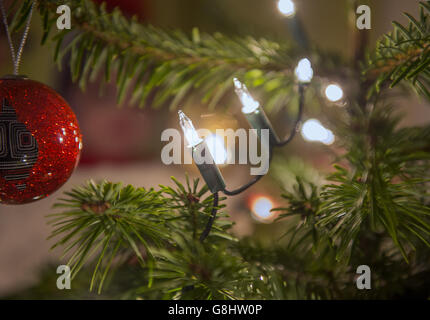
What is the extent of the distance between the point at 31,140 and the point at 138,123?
0.85 m

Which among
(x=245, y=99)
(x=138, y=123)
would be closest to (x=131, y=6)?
(x=138, y=123)

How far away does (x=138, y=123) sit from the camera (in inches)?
42.3

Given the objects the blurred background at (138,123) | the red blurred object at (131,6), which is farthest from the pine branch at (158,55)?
the red blurred object at (131,6)

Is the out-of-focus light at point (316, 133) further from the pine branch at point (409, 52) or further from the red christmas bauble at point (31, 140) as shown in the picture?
the red christmas bauble at point (31, 140)

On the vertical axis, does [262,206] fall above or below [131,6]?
below

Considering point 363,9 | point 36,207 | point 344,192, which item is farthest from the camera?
point 36,207

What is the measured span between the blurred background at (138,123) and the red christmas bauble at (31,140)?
0.53 metres

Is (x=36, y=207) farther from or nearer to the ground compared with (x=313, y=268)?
farther from the ground

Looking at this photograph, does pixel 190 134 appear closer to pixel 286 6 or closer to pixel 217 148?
pixel 217 148

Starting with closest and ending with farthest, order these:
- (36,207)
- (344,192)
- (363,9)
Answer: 1. (344,192)
2. (363,9)
3. (36,207)
